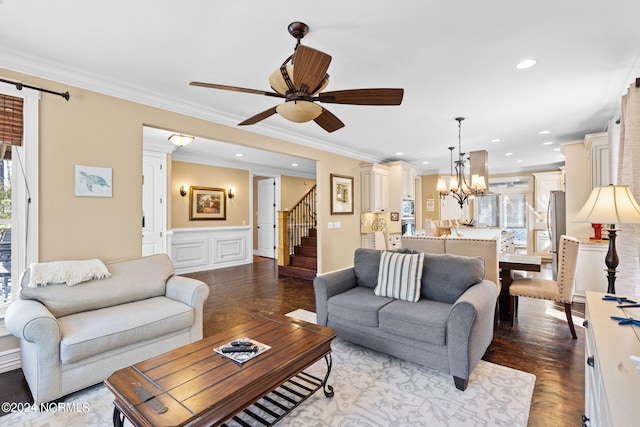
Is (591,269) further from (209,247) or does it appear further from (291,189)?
(209,247)

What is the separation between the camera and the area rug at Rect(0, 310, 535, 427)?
1945 millimetres

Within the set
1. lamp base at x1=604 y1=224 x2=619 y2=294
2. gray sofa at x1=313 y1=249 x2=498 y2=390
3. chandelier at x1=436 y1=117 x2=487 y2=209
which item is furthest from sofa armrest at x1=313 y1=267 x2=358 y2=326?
chandelier at x1=436 y1=117 x2=487 y2=209

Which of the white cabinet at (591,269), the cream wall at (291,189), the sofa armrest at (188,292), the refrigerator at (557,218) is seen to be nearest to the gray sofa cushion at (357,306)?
the sofa armrest at (188,292)

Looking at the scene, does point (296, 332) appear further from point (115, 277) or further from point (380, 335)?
point (115, 277)

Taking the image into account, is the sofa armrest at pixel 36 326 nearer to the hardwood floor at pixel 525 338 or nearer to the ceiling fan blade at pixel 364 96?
the hardwood floor at pixel 525 338

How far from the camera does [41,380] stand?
2041mm

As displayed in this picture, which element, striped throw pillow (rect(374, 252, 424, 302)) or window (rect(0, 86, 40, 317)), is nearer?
window (rect(0, 86, 40, 317))

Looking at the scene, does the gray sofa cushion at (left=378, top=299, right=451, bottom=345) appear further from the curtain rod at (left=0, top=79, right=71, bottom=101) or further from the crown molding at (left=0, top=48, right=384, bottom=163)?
the curtain rod at (left=0, top=79, right=71, bottom=101)

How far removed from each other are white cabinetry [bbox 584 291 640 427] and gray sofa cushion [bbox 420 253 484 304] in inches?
44.5

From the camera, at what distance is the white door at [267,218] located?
29.5 feet

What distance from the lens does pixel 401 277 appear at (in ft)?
9.82

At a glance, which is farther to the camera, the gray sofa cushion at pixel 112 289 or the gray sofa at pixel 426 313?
the gray sofa cushion at pixel 112 289

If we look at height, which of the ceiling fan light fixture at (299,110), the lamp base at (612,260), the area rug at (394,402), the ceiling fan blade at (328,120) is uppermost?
the ceiling fan blade at (328,120)

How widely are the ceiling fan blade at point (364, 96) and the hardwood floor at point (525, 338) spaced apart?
2.29 m
